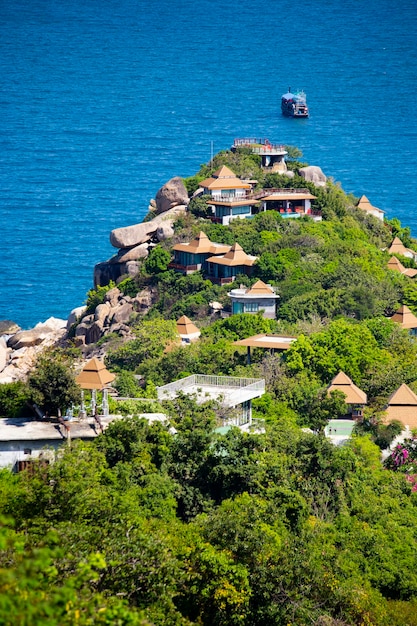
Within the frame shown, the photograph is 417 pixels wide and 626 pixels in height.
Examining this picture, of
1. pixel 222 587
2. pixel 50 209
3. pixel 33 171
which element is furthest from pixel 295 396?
pixel 33 171

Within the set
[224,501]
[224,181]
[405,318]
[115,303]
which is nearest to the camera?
[224,501]

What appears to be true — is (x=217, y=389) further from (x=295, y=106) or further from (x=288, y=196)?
(x=295, y=106)

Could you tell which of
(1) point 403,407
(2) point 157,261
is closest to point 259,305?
(2) point 157,261

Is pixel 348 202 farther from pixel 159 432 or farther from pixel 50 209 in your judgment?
pixel 50 209

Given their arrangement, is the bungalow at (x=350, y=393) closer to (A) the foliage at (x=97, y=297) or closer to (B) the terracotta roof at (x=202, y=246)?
(B) the terracotta roof at (x=202, y=246)

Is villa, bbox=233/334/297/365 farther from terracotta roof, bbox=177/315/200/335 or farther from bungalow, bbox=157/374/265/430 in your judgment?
bungalow, bbox=157/374/265/430

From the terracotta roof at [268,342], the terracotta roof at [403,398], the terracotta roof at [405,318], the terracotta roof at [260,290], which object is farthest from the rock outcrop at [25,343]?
the terracotta roof at [403,398]
